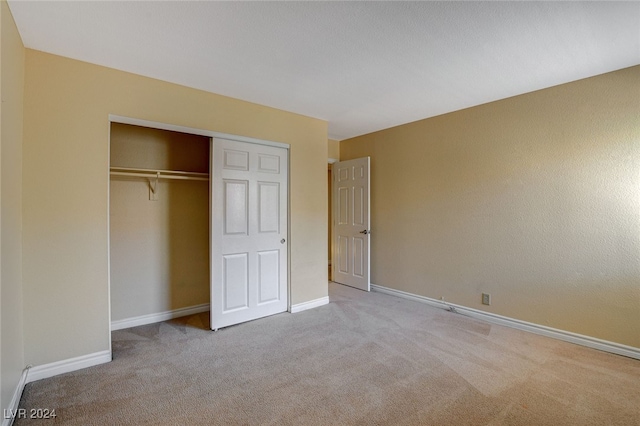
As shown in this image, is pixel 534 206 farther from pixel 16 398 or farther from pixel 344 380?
pixel 16 398

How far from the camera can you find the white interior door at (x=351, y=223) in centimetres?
441

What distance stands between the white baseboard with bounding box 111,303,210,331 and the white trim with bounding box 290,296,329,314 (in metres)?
1.11

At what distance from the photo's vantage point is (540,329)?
289 centimetres

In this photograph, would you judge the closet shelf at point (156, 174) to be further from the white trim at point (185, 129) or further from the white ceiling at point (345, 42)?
the white ceiling at point (345, 42)

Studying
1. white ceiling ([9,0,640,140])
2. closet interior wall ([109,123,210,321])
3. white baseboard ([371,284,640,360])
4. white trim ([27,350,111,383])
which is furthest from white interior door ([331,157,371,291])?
white trim ([27,350,111,383])

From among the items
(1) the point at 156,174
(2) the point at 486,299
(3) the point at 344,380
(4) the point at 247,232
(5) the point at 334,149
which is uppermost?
(5) the point at 334,149

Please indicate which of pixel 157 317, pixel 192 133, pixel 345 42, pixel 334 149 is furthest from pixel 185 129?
pixel 334 149

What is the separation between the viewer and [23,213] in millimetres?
2053

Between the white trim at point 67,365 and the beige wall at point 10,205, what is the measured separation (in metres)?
0.11

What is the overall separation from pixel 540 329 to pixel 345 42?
324cm

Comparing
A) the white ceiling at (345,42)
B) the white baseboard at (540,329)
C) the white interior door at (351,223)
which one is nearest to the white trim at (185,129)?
the white ceiling at (345,42)

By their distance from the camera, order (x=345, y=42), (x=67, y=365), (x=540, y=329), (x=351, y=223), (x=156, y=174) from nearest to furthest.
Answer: (x=345, y=42) < (x=67, y=365) < (x=540, y=329) < (x=156, y=174) < (x=351, y=223)

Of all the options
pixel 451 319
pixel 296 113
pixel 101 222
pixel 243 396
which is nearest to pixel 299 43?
pixel 296 113

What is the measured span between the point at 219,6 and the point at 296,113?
1.90 meters
